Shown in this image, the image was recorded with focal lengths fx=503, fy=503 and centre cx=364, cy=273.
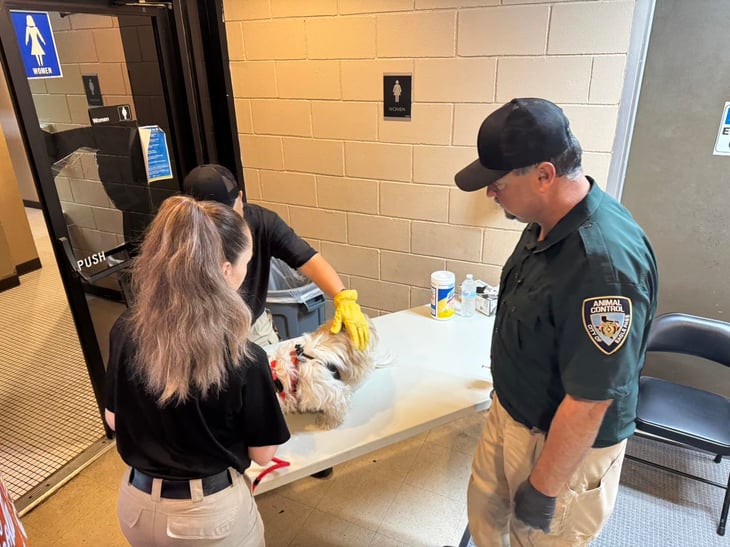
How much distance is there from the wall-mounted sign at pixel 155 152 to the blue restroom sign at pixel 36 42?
0.51 m

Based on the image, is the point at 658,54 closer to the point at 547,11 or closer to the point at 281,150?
the point at 547,11

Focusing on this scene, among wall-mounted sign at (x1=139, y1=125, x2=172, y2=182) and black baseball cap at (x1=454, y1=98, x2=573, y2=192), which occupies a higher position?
black baseball cap at (x1=454, y1=98, x2=573, y2=192)

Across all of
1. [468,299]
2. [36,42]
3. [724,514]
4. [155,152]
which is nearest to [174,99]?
[155,152]

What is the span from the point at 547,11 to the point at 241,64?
60.6 inches

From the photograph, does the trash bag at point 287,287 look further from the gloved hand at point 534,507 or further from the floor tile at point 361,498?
the gloved hand at point 534,507

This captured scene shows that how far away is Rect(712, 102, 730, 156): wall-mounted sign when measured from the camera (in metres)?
2.03

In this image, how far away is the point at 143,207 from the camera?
2.64 meters

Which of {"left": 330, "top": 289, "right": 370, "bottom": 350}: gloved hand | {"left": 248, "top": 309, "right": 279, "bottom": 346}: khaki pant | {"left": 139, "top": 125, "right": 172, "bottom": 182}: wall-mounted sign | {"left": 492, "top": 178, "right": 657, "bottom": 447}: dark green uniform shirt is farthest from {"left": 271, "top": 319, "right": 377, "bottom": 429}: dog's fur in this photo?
{"left": 139, "top": 125, "right": 172, "bottom": 182}: wall-mounted sign

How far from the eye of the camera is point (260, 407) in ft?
3.84

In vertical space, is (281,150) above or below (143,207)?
above

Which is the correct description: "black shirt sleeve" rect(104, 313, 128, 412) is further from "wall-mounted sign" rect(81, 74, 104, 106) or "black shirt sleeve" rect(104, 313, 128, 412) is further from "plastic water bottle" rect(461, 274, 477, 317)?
"wall-mounted sign" rect(81, 74, 104, 106)

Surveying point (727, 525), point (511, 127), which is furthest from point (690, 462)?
point (511, 127)

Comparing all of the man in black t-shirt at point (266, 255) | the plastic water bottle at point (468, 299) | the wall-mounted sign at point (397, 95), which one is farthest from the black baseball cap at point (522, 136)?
the wall-mounted sign at point (397, 95)

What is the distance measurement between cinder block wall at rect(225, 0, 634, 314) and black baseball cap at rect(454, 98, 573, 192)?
3.45ft
